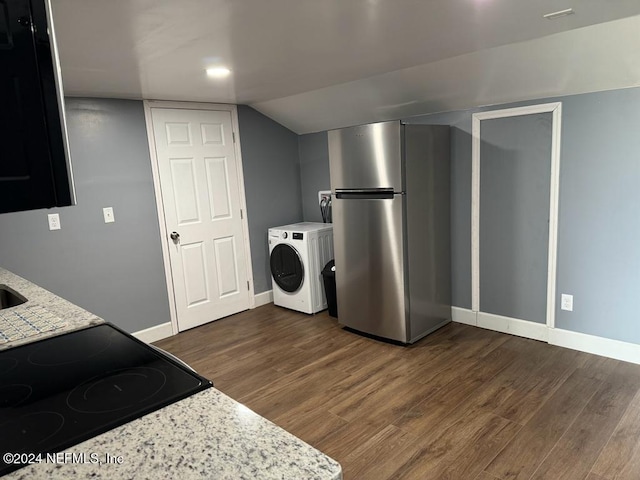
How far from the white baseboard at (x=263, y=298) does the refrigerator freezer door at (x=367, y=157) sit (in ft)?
5.33

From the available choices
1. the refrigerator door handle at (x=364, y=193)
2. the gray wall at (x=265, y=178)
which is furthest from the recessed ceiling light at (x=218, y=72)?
the gray wall at (x=265, y=178)

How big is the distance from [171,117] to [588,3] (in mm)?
3184

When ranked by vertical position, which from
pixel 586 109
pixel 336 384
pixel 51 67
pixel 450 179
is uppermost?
pixel 586 109

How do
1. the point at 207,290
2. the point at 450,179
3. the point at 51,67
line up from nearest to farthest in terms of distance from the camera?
the point at 51,67 → the point at 450,179 → the point at 207,290

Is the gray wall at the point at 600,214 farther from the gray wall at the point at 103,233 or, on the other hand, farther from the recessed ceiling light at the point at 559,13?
the gray wall at the point at 103,233

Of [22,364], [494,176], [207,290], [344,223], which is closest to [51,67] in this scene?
[22,364]

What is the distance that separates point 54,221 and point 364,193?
2367 mm

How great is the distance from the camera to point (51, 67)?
702 mm

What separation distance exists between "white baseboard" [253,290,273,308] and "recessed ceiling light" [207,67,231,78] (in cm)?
238

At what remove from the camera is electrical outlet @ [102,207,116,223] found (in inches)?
139

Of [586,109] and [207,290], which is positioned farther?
[207,290]

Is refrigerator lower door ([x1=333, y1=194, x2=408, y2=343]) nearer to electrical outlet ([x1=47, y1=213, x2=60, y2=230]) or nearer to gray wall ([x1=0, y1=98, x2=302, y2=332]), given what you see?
gray wall ([x1=0, y1=98, x2=302, y2=332])

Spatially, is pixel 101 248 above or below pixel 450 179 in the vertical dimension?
below

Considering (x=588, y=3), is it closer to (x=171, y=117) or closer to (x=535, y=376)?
(x=535, y=376)
